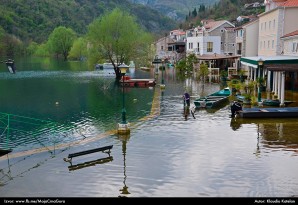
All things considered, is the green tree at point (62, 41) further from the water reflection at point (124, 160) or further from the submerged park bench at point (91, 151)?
the submerged park bench at point (91, 151)

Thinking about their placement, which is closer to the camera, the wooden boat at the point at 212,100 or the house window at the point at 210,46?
the wooden boat at the point at 212,100

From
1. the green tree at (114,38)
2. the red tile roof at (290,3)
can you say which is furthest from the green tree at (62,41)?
the red tile roof at (290,3)

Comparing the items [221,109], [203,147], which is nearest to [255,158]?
[203,147]

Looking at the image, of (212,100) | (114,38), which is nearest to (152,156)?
(212,100)

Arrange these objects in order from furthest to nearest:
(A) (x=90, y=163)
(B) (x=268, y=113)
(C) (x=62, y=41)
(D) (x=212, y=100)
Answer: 1. (C) (x=62, y=41)
2. (D) (x=212, y=100)
3. (B) (x=268, y=113)
4. (A) (x=90, y=163)

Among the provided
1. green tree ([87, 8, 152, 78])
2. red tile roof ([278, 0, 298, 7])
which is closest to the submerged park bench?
red tile roof ([278, 0, 298, 7])

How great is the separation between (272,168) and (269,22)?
35995 mm

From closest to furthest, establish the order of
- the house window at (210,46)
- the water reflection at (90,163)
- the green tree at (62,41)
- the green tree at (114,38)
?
the water reflection at (90,163) → the green tree at (114,38) → the house window at (210,46) → the green tree at (62,41)

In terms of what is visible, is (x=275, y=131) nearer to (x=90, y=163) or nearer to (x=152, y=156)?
(x=152, y=156)

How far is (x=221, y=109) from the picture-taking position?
32031 mm

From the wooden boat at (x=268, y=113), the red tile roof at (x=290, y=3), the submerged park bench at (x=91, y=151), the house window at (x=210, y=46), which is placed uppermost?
the red tile roof at (x=290, y=3)

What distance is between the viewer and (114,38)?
66.7 meters

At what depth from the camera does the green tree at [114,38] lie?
66.0 meters

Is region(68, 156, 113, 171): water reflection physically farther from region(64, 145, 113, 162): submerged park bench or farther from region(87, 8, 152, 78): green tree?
region(87, 8, 152, 78): green tree
